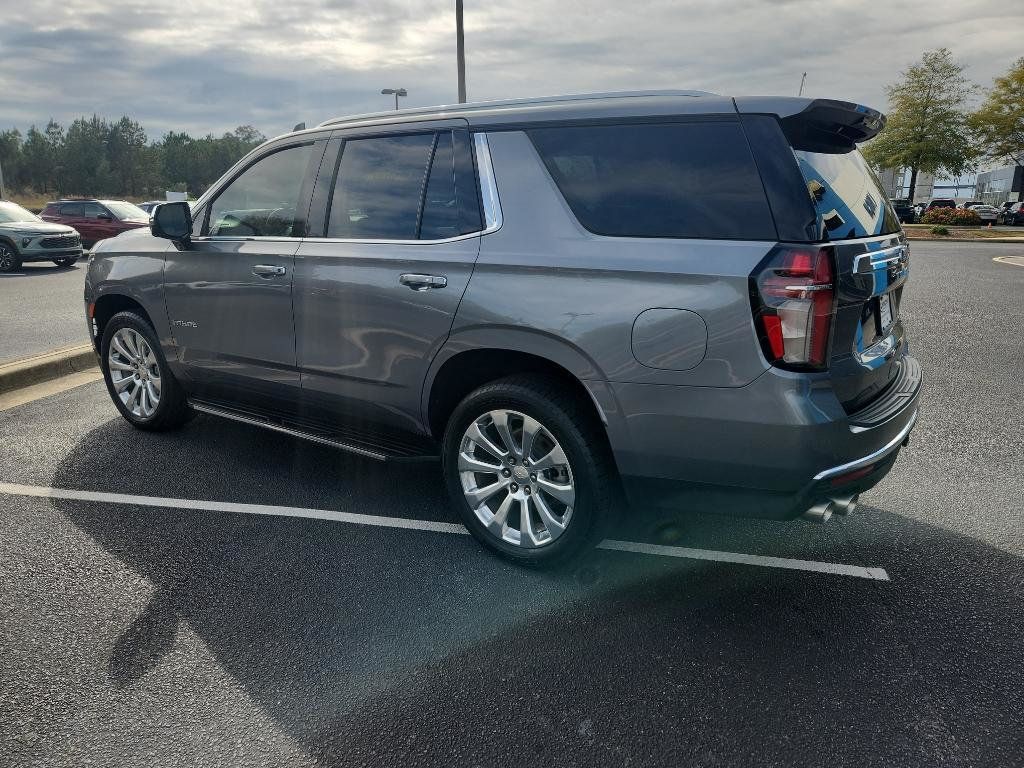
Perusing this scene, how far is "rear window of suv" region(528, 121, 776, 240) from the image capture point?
9.56 feet

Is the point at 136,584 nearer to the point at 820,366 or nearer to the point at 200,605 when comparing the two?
the point at 200,605

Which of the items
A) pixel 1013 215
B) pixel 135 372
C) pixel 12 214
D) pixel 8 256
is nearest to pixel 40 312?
pixel 135 372

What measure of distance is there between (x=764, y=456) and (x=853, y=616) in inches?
33.0

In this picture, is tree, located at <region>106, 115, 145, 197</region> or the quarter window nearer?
the quarter window

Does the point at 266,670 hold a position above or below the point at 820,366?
below

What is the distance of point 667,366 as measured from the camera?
301 centimetres

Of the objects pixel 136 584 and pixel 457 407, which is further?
pixel 457 407

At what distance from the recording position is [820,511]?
3.03 meters

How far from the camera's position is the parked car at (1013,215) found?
47.7 metres

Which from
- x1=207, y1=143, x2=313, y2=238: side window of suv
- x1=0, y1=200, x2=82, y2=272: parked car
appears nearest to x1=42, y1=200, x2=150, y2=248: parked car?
x1=0, y1=200, x2=82, y2=272: parked car

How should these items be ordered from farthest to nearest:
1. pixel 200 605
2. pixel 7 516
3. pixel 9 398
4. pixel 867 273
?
pixel 9 398, pixel 7 516, pixel 200 605, pixel 867 273

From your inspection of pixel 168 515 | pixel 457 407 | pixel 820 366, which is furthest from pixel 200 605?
pixel 820 366

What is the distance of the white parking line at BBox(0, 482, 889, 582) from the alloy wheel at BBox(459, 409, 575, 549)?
15.9 inches

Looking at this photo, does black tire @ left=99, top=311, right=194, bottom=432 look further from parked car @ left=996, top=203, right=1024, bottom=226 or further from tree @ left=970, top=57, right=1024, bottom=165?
tree @ left=970, top=57, right=1024, bottom=165
